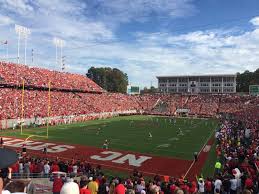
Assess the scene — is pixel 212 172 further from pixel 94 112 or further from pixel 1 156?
pixel 94 112

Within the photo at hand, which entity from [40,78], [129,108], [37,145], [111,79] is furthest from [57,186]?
[111,79]

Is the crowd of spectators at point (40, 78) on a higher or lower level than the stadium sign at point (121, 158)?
higher

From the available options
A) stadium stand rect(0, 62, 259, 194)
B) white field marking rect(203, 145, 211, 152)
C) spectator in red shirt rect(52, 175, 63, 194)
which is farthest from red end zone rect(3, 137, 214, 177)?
spectator in red shirt rect(52, 175, 63, 194)

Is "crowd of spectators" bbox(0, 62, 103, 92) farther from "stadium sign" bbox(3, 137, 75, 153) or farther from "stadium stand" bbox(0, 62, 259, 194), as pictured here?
"stadium sign" bbox(3, 137, 75, 153)

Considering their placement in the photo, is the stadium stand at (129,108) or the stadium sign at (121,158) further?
the stadium sign at (121,158)

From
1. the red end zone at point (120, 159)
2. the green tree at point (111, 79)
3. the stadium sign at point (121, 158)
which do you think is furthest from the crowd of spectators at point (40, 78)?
the green tree at point (111, 79)

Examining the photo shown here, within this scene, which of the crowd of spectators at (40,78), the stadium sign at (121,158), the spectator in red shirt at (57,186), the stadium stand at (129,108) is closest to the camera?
the spectator in red shirt at (57,186)

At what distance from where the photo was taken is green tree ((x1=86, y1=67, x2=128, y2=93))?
382 feet

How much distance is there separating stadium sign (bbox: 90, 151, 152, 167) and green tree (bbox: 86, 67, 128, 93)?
9120 centimetres

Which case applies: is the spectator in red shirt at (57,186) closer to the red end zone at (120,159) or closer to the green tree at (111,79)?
the red end zone at (120,159)

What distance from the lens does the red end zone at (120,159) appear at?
2027cm

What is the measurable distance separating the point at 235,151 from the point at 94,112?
41951mm

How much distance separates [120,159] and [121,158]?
0.32 m

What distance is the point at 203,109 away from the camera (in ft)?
247
